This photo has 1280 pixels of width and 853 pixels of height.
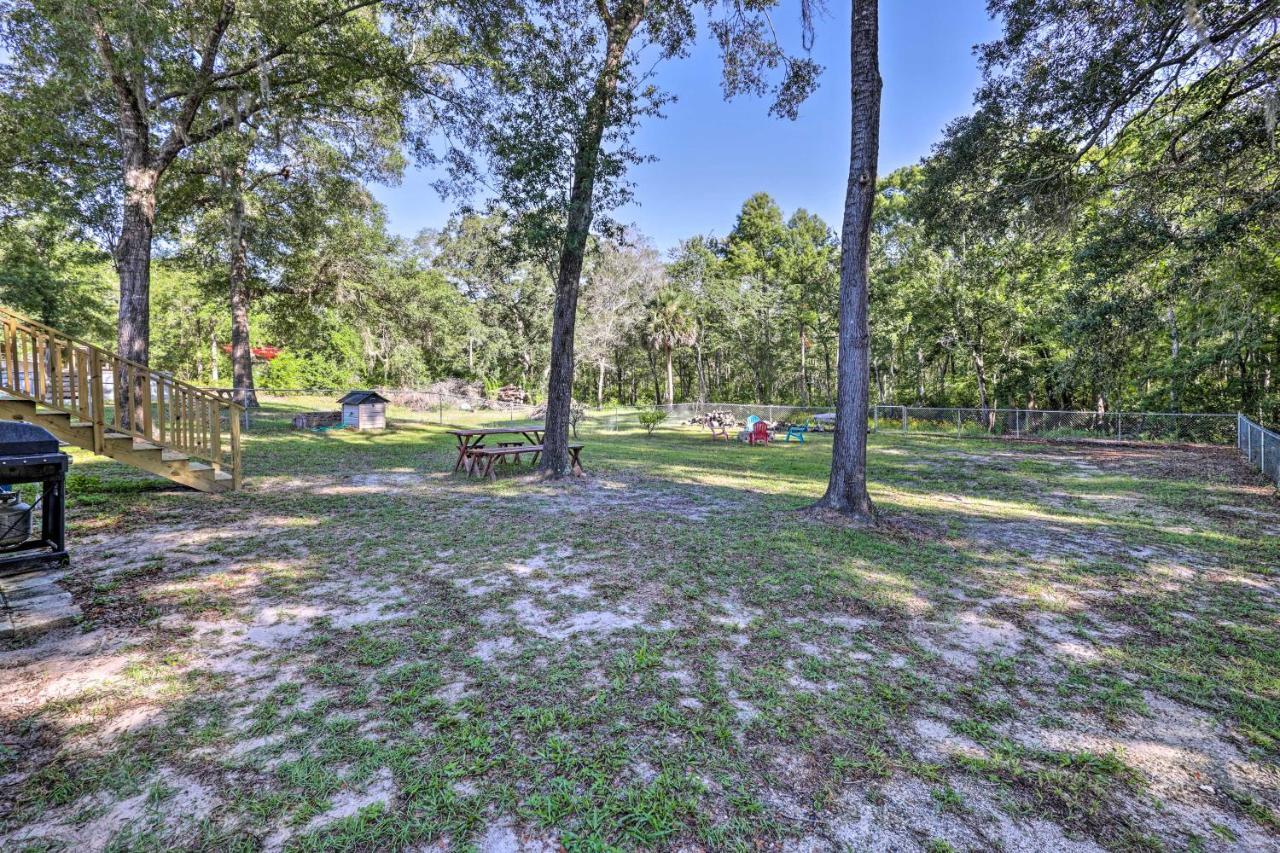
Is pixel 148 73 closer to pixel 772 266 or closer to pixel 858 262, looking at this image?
pixel 858 262

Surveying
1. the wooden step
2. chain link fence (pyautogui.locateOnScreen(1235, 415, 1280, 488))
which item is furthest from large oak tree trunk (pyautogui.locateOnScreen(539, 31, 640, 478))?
chain link fence (pyautogui.locateOnScreen(1235, 415, 1280, 488))

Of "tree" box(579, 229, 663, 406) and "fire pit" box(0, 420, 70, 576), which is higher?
"tree" box(579, 229, 663, 406)

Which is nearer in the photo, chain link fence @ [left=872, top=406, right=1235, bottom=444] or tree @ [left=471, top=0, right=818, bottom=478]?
tree @ [left=471, top=0, right=818, bottom=478]

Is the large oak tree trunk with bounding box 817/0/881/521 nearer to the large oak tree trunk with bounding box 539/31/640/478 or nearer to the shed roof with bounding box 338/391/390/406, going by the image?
the large oak tree trunk with bounding box 539/31/640/478

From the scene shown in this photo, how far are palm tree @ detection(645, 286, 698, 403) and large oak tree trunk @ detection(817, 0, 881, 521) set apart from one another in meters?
26.7

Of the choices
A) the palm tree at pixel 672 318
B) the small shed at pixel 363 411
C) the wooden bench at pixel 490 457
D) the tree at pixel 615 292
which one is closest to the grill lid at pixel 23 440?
the wooden bench at pixel 490 457

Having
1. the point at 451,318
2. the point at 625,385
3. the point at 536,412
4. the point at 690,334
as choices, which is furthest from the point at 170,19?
the point at 625,385

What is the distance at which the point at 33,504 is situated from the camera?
3.50 metres

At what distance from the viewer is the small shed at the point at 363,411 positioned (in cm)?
1784

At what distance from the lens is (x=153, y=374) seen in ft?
22.0

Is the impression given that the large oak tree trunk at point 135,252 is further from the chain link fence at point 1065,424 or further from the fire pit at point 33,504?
the chain link fence at point 1065,424

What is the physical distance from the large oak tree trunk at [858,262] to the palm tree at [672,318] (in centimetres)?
2668

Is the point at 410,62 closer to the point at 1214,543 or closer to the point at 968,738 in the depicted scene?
the point at 968,738

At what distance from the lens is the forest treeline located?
28.0ft
